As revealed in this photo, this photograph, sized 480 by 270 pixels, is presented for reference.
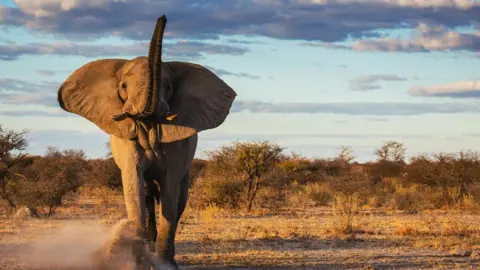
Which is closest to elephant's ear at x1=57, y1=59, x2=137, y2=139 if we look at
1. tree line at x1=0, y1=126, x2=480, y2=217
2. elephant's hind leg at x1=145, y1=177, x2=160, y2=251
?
elephant's hind leg at x1=145, y1=177, x2=160, y2=251

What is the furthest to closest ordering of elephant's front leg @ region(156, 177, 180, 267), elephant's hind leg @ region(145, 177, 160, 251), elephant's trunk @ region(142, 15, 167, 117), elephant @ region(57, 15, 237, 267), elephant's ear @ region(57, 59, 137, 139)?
elephant's hind leg @ region(145, 177, 160, 251) → elephant's front leg @ region(156, 177, 180, 267) → elephant's ear @ region(57, 59, 137, 139) → elephant @ region(57, 15, 237, 267) → elephant's trunk @ region(142, 15, 167, 117)

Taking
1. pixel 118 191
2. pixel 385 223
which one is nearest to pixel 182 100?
pixel 385 223

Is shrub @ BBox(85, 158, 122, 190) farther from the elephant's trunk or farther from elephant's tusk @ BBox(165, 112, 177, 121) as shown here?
the elephant's trunk

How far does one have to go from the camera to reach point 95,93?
10.4m

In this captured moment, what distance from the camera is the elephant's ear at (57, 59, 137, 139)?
401 inches

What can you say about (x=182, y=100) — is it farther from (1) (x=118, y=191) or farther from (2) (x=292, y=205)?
(1) (x=118, y=191)

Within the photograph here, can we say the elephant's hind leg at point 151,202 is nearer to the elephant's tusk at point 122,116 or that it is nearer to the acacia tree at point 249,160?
the elephant's tusk at point 122,116

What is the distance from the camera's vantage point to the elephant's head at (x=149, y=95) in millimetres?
9594

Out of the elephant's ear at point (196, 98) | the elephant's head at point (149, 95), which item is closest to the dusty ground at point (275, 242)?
the elephant's head at point (149, 95)

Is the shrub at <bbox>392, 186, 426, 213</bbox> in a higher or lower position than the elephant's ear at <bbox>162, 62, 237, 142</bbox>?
lower

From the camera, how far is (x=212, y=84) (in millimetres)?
11000

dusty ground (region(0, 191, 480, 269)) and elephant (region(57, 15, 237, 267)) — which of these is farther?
dusty ground (region(0, 191, 480, 269))

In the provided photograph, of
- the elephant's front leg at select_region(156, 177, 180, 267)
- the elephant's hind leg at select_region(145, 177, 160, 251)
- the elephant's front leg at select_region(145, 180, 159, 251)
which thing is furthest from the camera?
the elephant's front leg at select_region(145, 180, 159, 251)

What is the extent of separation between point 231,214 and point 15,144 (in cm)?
587
